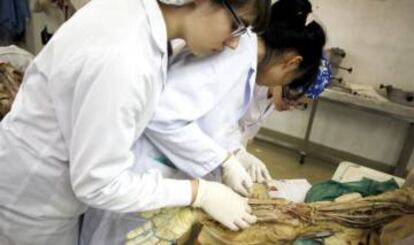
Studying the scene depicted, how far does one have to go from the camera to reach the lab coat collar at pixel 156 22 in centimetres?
76

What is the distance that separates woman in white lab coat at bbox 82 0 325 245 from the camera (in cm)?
93

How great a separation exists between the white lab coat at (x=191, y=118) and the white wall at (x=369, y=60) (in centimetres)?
231

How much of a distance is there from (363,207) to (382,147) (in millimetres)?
2571

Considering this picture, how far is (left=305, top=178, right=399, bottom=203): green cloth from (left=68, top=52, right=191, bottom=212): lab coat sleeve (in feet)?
2.12

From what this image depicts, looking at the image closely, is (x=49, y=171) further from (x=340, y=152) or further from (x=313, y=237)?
(x=340, y=152)

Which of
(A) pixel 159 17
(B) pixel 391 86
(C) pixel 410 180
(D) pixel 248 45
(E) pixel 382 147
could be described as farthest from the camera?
(E) pixel 382 147

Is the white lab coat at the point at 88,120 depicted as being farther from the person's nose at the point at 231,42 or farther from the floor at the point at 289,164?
the floor at the point at 289,164

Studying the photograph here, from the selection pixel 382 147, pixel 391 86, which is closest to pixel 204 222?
pixel 391 86

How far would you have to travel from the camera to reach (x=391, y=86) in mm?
2949

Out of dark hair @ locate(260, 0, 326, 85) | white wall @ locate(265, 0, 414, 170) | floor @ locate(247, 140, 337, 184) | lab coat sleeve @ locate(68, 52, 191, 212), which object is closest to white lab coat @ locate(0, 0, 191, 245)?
lab coat sleeve @ locate(68, 52, 191, 212)

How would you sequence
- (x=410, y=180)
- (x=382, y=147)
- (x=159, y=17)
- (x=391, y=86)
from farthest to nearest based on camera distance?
(x=382, y=147) < (x=391, y=86) < (x=410, y=180) < (x=159, y=17)

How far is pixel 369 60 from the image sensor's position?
3.06 m

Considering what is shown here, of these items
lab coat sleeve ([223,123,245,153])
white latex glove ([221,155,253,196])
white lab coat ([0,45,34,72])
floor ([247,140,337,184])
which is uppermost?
lab coat sleeve ([223,123,245,153])

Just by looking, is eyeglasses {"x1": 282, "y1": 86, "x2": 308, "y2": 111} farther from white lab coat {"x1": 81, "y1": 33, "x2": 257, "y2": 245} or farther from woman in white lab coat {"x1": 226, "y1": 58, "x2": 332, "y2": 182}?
white lab coat {"x1": 81, "y1": 33, "x2": 257, "y2": 245}
